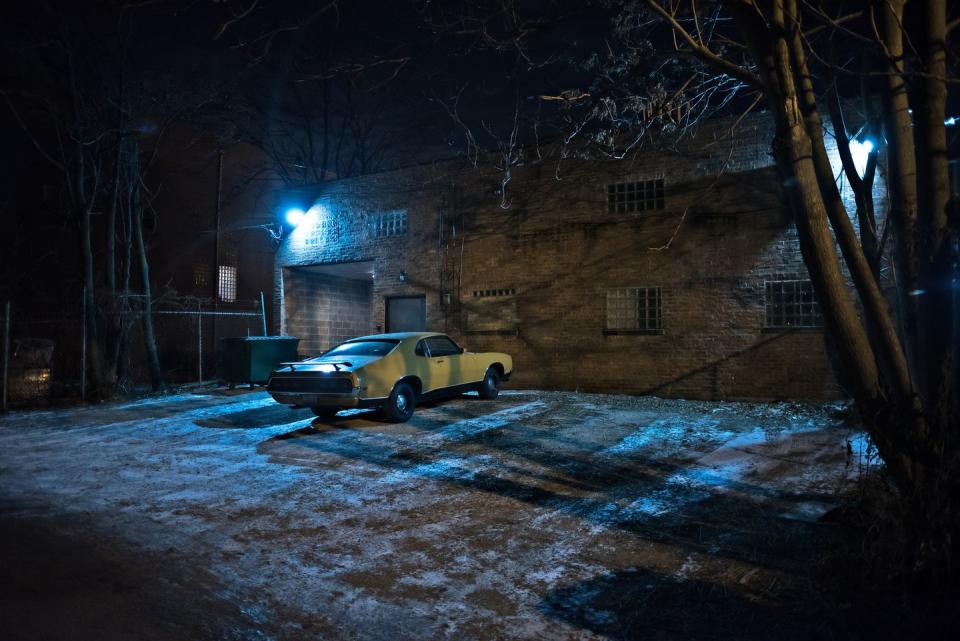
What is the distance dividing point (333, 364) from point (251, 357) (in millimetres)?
6314

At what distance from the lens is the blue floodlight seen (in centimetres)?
1808

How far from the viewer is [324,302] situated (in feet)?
64.6

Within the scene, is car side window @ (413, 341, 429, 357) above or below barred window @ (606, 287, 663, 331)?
below

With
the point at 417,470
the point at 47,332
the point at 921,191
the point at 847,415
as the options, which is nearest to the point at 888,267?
the point at 847,415

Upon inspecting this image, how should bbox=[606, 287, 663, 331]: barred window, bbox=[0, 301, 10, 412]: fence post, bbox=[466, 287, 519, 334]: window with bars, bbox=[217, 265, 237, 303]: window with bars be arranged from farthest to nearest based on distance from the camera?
bbox=[217, 265, 237, 303]: window with bars
bbox=[466, 287, 519, 334]: window with bars
bbox=[606, 287, 663, 331]: barred window
bbox=[0, 301, 10, 412]: fence post

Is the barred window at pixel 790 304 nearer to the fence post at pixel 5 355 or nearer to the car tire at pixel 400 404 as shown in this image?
the car tire at pixel 400 404

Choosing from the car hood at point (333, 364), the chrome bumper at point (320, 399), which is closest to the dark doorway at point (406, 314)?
the car hood at point (333, 364)

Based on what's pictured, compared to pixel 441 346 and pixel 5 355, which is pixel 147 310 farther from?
pixel 441 346

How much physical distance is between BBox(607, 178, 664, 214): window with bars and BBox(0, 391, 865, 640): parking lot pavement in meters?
6.10

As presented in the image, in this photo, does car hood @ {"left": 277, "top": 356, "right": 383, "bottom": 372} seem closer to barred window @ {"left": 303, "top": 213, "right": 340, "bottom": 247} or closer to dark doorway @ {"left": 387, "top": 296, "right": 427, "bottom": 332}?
dark doorway @ {"left": 387, "top": 296, "right": 427, "bottom": 332}

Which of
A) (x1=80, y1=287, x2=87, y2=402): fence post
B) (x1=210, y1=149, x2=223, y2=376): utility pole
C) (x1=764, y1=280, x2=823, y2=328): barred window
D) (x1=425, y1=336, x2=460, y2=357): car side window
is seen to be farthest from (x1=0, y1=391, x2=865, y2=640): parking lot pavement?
(x1=210, y1=149, x2=223, y2=376): utility pole

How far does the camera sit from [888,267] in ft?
34.2

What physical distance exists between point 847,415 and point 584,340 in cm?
576

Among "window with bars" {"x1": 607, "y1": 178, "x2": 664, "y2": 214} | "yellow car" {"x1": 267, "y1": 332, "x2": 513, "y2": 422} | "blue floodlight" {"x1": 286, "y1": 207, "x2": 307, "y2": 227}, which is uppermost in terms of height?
"blue floodlight" {"x1": 286, "y1": 207, "x2": 307, "y2": 227}
